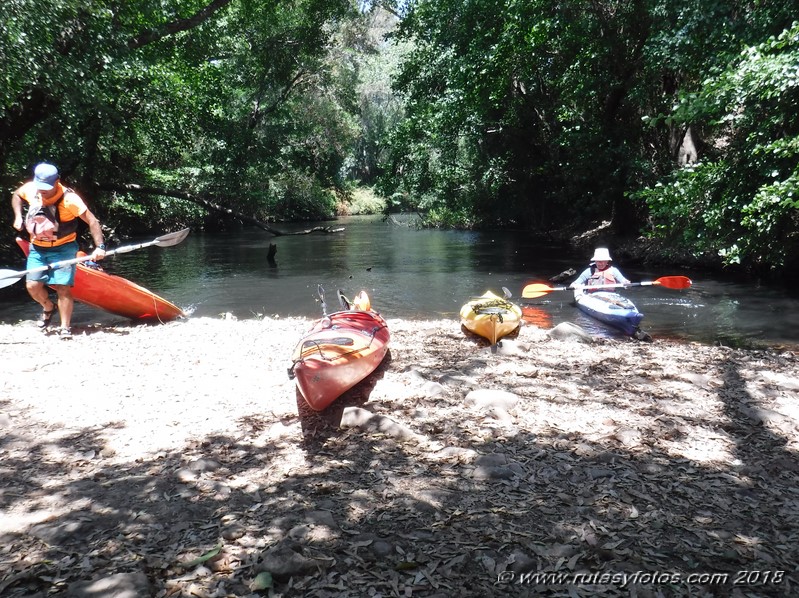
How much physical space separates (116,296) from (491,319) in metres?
4.86

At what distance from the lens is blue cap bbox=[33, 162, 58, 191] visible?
230 inches

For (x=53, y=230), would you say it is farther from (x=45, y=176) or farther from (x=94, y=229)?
(x=45, y=176)

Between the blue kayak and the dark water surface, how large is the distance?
0.70 ft

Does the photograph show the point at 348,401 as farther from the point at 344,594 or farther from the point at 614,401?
the point at 344,594

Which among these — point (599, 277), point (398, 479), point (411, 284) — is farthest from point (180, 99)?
point (398, 479)

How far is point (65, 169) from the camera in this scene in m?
15.0

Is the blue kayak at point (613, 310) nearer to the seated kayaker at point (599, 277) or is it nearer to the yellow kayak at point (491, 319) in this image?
the seated kayaker at point (599, 277)

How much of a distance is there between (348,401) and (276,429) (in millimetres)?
754

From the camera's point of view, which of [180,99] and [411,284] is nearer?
[411,284]

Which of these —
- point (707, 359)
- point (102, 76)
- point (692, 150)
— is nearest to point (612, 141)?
point (692, 150)

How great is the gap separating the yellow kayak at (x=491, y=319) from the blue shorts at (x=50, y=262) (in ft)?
15.3

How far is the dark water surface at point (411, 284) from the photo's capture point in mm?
9773

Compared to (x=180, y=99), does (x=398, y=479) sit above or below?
below

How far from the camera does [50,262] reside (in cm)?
638
